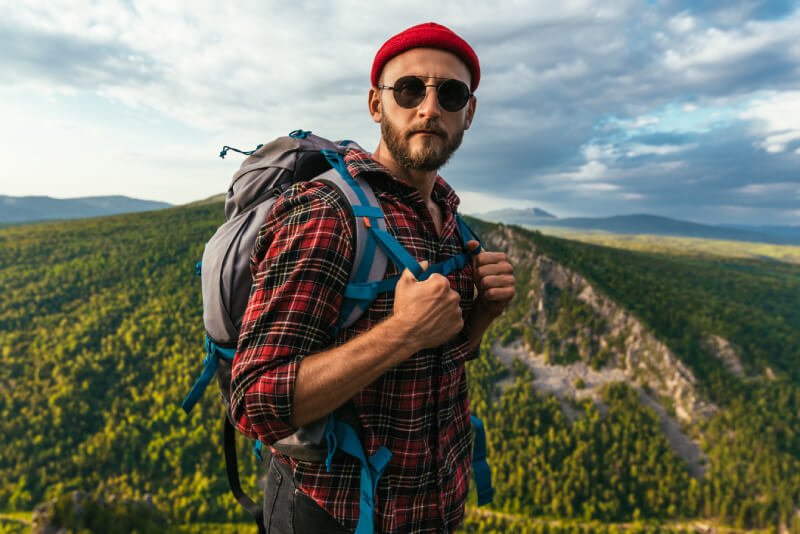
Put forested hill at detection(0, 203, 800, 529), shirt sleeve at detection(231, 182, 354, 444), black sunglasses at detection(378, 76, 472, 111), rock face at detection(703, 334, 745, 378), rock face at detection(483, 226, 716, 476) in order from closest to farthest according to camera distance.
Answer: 1. shirt sleeve at detection(231, 182, 354, 444)
2. black sunglasses at detection(378, 76, 472, 111)
3. forested hill at detection(0, 203, 800, 529)
4. rock face at detection(483, 226, 716, 476)
5. rock face at detection(703, 334, 745, 378)

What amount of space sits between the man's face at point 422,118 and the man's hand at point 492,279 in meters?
0.81

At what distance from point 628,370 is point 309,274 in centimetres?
6072

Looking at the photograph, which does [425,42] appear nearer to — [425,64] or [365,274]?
[425,64]

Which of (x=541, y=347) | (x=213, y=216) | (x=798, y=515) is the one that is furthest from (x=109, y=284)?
(x=798, y=515)

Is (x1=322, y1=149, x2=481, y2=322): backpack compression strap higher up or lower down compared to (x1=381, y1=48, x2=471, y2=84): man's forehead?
lower down

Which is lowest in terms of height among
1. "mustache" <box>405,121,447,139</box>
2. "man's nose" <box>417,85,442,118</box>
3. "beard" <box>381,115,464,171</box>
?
"beard" <box>381,115,464,171</box>

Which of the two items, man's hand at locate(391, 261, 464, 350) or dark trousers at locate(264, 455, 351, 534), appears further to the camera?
dark trousers at locate(264, 455, 351, 534)

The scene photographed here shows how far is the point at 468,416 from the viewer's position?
12.6ft

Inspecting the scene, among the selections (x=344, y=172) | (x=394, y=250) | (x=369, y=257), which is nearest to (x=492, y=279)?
(x=394, y=250)

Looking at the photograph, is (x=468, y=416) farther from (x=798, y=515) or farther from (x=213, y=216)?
(x=213, y=216)

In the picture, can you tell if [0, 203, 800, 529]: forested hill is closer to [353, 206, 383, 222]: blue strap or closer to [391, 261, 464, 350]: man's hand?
[391, 261, 464, 350]: man's hand

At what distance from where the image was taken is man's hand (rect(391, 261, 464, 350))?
2357 mm

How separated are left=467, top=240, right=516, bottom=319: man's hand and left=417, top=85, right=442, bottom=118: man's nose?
1.05 meters

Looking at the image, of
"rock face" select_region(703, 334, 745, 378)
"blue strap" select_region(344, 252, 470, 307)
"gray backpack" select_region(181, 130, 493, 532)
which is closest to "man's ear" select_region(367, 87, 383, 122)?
"gray backpack" select_region(181, 130, 493, 532)
